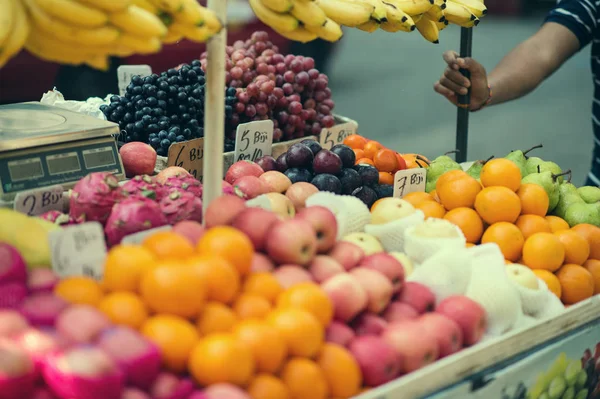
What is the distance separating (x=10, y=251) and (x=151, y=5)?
1.89 feet

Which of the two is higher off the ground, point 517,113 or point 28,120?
point 28,120

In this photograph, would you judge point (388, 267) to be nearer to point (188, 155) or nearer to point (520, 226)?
point (520, 226)

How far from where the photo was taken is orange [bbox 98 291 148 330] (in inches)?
42.1

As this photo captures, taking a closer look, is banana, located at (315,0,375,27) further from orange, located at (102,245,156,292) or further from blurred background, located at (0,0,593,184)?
blurred background, located at (0,0,593,184)

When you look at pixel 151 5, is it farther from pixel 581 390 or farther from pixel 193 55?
pixel 193 55

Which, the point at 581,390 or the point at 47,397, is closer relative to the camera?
the point at 47,397

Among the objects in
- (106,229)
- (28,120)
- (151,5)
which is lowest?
(106,229)

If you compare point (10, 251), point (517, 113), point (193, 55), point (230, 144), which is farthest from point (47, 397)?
point (517, 113)

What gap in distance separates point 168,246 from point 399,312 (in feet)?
1.60

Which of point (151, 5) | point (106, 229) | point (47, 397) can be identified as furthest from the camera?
point (106, 229)

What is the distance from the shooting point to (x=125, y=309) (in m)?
1.08

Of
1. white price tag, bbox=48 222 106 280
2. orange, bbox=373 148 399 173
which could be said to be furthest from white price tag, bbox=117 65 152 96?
white price tag, bbox=48 222 106 280

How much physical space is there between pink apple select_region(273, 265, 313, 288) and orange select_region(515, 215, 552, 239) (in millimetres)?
815

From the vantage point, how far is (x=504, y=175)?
191 cm
